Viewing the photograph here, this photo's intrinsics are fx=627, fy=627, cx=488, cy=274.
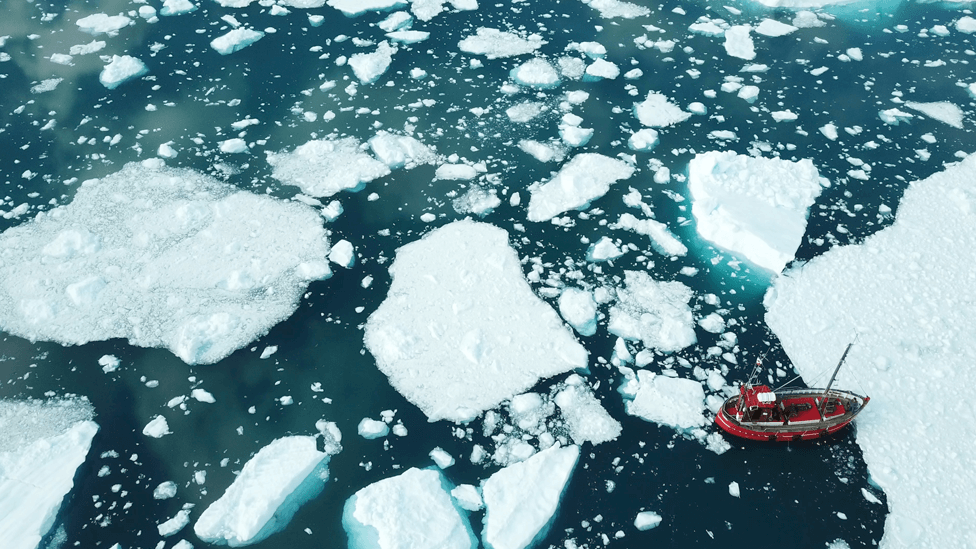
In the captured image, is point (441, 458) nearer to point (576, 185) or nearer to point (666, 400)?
point (666, 400)

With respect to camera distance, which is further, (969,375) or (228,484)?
(969,375)

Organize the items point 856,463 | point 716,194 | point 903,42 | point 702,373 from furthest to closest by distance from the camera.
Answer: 1. point 903,42
2. point 716,194
3. point 702,373
4. point 856,463

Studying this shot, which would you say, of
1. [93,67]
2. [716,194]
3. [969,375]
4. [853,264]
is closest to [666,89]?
[716,194]

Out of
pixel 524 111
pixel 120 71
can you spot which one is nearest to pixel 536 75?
pixel 524 111

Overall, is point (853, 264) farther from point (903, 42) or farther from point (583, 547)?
point (903, 42)

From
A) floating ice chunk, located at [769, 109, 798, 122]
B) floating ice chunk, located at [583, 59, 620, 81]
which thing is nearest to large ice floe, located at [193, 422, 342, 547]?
floating ice chunk, located at [583, 59, 620, 81]

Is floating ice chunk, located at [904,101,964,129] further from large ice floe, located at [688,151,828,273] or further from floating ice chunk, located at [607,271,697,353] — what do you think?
floating ice chunk, located at [607,271,697,353]

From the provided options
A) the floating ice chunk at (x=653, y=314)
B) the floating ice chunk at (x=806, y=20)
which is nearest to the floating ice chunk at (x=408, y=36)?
the floating ice chunk at (x=653, y=314)
